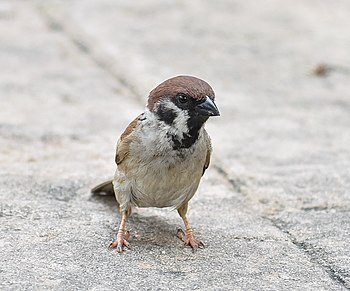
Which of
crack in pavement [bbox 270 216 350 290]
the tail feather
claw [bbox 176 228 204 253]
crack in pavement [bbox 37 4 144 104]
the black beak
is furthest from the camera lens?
crack in pavement [bbox 37 4 144 104]

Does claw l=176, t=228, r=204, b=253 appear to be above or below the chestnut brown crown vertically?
below

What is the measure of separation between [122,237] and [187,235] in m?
0.37

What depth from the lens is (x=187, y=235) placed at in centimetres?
421

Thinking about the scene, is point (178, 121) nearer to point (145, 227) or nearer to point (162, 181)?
point (162, 181)

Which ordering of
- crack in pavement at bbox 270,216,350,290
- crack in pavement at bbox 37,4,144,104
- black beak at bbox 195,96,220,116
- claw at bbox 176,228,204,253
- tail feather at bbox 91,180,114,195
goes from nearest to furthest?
crack in pavement at bbox 270,216,350,290 < black beak at bbox 195,96,220,116 < claw at bbox 176,228,204,253 < tail feather at bbox 91,180,114,195 < crack in pavement at bbox 37,4,144,104

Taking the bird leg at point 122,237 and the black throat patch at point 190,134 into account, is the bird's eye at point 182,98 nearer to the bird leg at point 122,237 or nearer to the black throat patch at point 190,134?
the black throat patch at point 190,134

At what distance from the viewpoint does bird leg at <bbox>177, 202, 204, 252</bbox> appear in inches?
164

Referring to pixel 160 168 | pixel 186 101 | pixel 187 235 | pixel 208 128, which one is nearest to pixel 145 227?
pixel 187 235

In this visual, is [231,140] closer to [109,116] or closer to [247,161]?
[247,161]

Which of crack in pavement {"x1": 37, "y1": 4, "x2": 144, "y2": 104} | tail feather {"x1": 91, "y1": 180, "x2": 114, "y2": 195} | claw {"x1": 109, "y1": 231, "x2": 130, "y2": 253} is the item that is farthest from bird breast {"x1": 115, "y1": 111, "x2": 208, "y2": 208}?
crack in pavement {"x1": 37, "y1": 4, "x2": 144, "y2": 104}

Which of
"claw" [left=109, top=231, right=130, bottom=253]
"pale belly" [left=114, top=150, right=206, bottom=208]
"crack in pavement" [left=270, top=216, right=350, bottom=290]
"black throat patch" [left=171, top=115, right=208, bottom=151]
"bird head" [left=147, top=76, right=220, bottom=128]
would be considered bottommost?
"claw" [left=109, top=231, right=130, bottom=253]

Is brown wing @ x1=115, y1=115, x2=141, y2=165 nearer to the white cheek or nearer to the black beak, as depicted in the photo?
the white cheek

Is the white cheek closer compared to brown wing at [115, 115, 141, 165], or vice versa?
the white cheek

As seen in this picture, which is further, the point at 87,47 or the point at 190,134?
the point at 87,47
